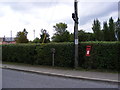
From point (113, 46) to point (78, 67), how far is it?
2.66 metres

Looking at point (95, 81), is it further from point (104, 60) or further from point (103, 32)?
point (103, 32)

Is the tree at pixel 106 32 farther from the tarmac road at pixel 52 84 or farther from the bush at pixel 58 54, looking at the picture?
the tarmac road at pixel 52 84

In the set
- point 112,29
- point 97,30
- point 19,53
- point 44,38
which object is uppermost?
point 97,30

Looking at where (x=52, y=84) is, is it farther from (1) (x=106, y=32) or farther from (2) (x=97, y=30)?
(2) (x=97, y=30)

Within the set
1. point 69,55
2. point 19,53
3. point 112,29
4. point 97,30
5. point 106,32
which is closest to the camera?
point 69,55

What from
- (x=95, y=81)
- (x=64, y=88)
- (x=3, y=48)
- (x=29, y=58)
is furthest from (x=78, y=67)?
→ (x=3, y=48)

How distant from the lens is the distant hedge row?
789cm

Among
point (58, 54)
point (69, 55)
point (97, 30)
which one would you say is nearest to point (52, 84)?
point (69, 55)

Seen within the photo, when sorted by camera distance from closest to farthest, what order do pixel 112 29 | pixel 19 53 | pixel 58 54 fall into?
pixel 58 54
pixel 19 53
pixel 112 29

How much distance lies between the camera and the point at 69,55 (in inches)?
355

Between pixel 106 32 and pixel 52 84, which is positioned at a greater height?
pixel 106 32

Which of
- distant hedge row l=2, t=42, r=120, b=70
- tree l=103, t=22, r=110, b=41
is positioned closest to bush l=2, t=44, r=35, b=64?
distant hedge row l=2, t=42, r=120, b=70

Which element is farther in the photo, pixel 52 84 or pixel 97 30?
pixel 97 30

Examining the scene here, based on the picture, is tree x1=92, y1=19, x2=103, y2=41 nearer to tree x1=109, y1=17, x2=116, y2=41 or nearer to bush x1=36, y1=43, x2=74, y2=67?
tree x1=109, y1=17, x2=116, y2=41
